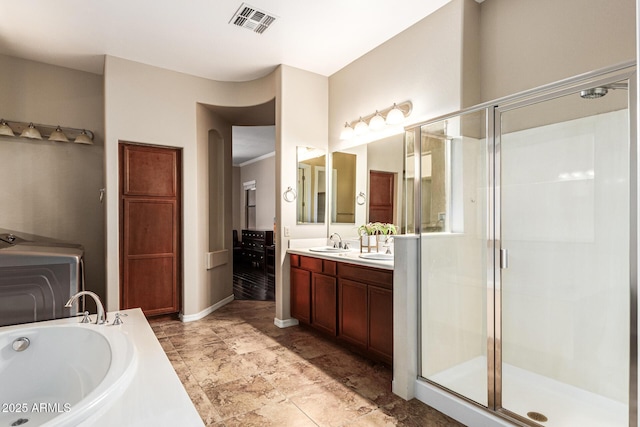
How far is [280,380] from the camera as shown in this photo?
8.41ft

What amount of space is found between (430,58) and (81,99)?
387 centimetres

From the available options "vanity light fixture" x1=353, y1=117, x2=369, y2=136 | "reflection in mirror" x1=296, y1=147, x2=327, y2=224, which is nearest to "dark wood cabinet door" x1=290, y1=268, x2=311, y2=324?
"reflection in mirror" x1=296, y1=147, x2=327, y2=224

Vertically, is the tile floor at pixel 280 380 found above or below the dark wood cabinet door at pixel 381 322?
below

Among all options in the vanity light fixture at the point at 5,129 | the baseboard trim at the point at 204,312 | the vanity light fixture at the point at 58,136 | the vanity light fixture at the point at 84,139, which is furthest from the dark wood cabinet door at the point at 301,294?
the vanity light fixture at the point at 5,129

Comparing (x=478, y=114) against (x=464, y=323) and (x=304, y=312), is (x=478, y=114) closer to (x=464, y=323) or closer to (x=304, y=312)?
(x=464, y=323)

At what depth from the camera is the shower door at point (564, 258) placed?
1.71 metres

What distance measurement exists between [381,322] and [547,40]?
2321 millimetres

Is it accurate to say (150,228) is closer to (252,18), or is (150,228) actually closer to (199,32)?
(199,32)

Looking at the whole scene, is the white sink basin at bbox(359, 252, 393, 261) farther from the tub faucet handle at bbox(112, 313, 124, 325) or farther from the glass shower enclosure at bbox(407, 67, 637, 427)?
the tub faucet handle at bbox(112, 313, 124, 325)

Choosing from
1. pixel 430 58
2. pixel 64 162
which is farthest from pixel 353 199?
pixel 64 162

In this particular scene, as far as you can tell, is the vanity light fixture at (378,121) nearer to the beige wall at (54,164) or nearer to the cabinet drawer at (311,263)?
the cabinet drawer at (311,263)

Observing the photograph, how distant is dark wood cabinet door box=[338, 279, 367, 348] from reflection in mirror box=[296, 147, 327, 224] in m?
1.14

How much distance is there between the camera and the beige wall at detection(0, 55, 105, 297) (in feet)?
12.0

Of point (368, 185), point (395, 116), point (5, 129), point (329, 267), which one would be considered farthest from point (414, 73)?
point (5, 129)
